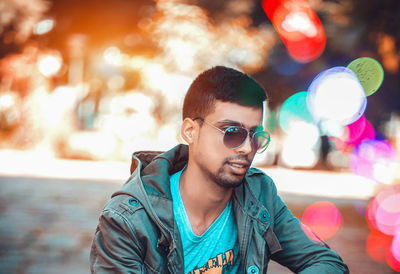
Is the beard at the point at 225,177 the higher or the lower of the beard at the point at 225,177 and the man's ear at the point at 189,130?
the lower

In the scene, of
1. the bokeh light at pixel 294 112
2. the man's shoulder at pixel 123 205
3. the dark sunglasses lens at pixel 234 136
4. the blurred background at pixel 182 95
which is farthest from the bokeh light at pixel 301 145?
the man's shoulder at pixel 123 205

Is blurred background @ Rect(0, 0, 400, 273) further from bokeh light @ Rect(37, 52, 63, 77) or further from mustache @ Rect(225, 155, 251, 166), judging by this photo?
mustache @ Rect(225, 155, 251, 166)

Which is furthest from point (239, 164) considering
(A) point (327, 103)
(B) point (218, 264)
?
(A) point (327, 103)

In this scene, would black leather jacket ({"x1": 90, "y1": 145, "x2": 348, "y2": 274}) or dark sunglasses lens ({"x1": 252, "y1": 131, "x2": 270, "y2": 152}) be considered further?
dark sunglasses lens ({"x1": 252, "y1": 131, "x2": 270, "y2": 152})

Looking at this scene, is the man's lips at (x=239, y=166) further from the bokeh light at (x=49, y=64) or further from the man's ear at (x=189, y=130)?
the bokeh light at (x=49, y=64)

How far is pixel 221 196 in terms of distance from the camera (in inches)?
105

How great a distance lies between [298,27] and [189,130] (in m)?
14.7

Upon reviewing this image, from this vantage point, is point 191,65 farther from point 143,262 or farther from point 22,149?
point 143,262

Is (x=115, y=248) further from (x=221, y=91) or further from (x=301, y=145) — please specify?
(x=301, y=145)

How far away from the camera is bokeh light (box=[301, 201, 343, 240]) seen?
24.0 feet

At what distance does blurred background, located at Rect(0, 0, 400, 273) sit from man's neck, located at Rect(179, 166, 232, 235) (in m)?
6.43

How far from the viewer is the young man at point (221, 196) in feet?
7.91

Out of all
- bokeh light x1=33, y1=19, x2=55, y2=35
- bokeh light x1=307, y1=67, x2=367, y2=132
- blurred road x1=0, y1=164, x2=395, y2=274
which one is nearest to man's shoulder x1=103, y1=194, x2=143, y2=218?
blurred road x1=0, y1=164, x2=395, y2=274

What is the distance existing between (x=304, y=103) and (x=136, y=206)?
841 inches
